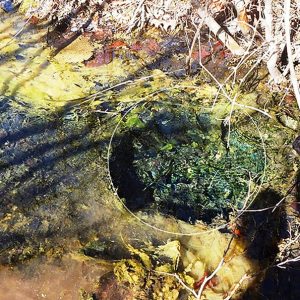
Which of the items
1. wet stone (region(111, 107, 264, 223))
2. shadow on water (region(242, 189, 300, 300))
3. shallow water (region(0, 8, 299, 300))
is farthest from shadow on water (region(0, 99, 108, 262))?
shadow on water (region(242, 189, 300, 300))

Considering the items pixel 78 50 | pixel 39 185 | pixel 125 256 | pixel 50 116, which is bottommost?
pixel 125 256

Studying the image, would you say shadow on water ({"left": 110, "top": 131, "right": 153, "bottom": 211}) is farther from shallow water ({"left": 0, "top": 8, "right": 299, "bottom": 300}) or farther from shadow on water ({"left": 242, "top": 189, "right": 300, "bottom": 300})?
shadow on water ({"left": 242, "top": 189, "right": 300, "bottom": 300})

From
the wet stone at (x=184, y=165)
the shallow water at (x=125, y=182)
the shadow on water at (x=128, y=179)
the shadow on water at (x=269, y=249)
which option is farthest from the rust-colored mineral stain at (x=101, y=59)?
the shadow on water at (x=269, y=249)

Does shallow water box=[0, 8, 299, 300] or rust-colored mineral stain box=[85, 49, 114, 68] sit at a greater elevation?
rust-colored mineral stain box=[85, 49, 114, 68]

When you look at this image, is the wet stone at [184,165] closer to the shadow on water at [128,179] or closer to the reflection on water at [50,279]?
the shadow on water at [128,179]

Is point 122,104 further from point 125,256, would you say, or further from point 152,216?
point 125,256

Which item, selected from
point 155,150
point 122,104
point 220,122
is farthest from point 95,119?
point 220,122

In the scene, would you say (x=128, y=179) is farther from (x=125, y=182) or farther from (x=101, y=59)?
(x=101, y=59)

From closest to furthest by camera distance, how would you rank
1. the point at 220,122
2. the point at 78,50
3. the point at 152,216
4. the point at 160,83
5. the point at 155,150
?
the point at 152,216
the point at 155,150
the point at 220,122
the point at 160,83
the point at 78,50

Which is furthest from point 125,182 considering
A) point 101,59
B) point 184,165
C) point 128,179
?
point 101,59

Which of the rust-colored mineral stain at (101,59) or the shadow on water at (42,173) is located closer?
the shadow on water at (42,173)

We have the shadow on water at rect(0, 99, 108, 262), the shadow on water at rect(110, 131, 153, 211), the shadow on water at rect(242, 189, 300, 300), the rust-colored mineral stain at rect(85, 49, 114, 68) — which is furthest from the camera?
the rust-colored mineral stain at rect(85, 49, 114, 68)
